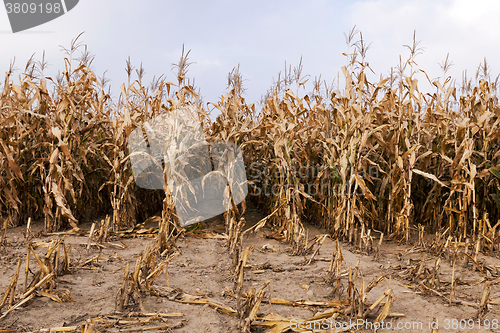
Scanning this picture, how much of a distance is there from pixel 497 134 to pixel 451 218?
93 cm

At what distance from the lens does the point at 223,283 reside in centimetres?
242

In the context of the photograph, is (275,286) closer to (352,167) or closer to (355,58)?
(352,167)

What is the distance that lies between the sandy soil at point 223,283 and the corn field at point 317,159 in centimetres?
29

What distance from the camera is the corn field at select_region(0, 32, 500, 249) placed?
3.30 metres

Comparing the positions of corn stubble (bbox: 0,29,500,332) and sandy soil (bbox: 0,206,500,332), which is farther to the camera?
corn stubble (bbox: 0,29,500,332)

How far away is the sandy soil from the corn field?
0.29m

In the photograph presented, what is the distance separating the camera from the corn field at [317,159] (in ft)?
10.8

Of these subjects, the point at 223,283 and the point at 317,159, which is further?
the point at 317,159

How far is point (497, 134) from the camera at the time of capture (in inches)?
132

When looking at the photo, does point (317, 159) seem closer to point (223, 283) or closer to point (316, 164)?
point (316, 164)

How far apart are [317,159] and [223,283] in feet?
6.93

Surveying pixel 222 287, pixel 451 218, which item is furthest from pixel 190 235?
pixel 451 218

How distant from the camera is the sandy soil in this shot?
1.82 metres

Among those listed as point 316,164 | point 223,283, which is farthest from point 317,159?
point 223,283
